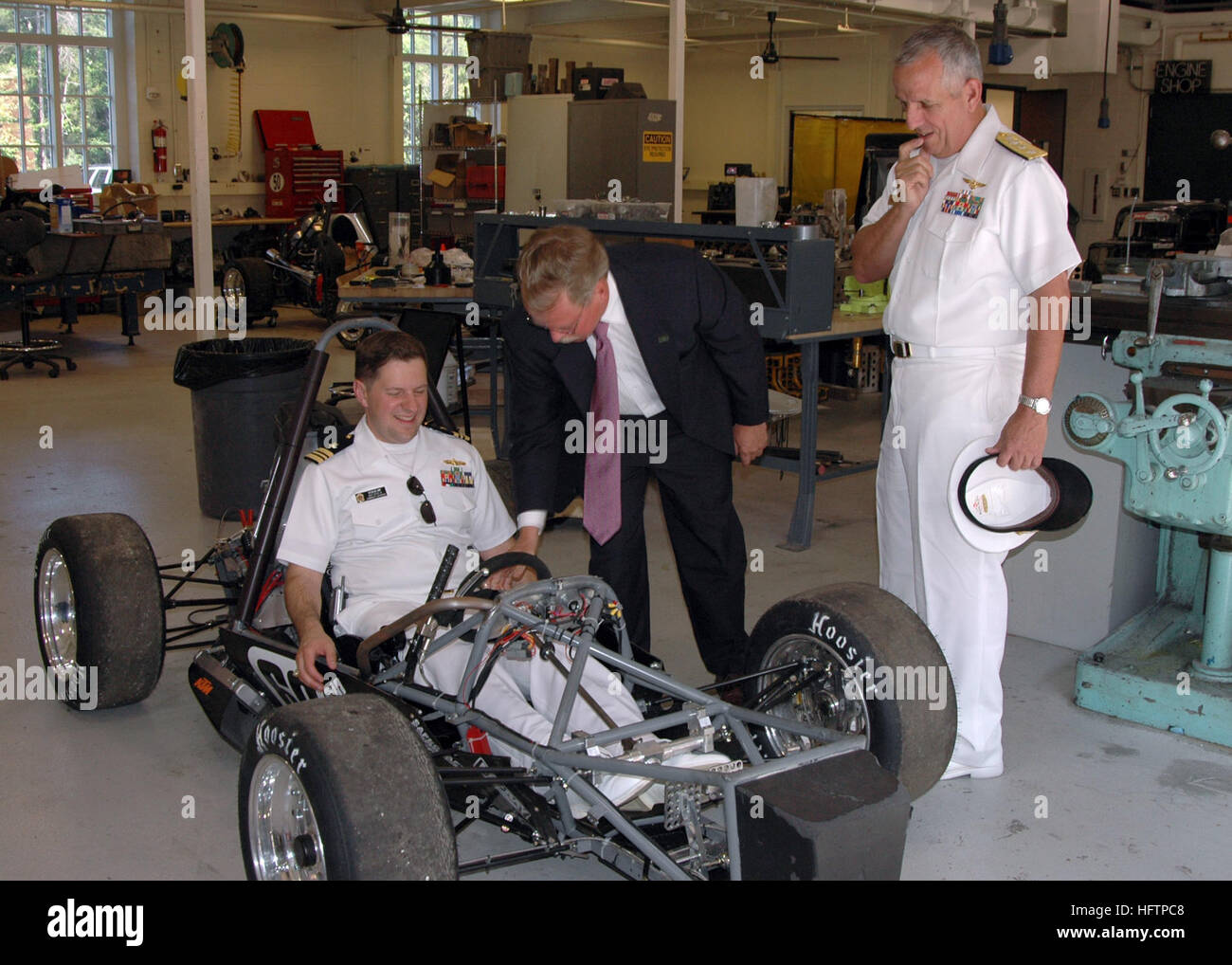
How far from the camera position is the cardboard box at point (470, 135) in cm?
1188

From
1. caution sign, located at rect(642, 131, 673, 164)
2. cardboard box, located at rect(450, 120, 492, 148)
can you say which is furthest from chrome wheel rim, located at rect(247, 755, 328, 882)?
cardboard box, located at rect(450, 120, 492, 148)

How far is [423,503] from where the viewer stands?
3.32 meters

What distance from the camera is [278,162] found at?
1512 cm

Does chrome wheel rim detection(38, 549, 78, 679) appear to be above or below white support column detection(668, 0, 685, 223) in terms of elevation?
below

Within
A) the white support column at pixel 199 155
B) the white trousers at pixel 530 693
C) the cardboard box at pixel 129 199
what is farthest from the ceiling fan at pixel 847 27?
the white trousers at pixel 530 693

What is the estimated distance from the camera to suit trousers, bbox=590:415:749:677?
3660mm

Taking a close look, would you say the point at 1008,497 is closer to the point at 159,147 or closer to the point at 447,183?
the point at 447,183

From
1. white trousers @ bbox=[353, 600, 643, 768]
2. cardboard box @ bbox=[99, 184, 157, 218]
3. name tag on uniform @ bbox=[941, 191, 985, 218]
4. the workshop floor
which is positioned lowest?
the workshop floor

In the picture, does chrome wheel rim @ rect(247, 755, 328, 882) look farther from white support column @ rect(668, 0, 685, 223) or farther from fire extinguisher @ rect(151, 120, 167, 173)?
fire extinguisher @ rect(151, 120, 167, 173)

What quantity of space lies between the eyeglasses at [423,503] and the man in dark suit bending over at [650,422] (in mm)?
244

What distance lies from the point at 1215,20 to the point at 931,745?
49.4ft

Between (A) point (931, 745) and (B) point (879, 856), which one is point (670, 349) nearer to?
(A) point (931, 745)

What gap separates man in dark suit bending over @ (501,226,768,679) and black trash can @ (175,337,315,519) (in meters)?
2.38

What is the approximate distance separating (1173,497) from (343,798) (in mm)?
2371
